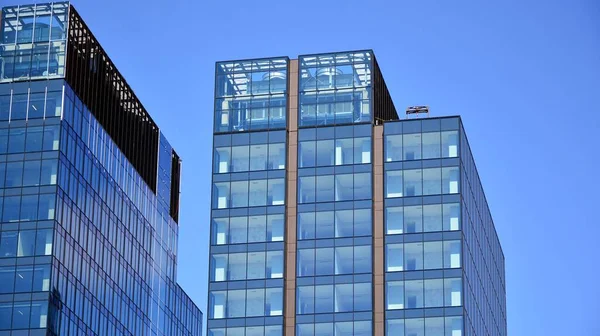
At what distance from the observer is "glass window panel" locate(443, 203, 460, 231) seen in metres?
133

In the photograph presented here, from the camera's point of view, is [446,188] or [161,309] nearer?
[446,188]

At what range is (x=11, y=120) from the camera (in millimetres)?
146250

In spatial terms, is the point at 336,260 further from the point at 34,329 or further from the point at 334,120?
the point at 34,329

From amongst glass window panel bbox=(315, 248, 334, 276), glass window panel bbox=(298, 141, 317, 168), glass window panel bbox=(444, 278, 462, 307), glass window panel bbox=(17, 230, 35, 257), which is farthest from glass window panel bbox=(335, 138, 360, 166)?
glass window panel bbox=(17, 230, 35, 257)

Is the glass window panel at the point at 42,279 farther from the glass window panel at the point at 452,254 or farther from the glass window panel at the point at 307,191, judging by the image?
the glass window panel at the point at 452,254

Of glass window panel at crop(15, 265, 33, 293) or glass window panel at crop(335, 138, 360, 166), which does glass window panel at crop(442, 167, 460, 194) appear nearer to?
glass window panel at crop(335, 138, 360, 166)

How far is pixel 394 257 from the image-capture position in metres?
132

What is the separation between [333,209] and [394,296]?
9.71 m

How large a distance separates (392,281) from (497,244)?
3941cm

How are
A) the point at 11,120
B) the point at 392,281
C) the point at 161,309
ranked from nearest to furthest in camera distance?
the point at 392,281 < the point at 11,120 < the point at 161,309

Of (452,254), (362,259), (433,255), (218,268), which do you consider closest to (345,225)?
(362,259)

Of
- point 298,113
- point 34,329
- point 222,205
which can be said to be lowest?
point 34,329

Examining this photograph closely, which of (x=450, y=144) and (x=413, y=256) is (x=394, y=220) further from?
(x=450, y=144)

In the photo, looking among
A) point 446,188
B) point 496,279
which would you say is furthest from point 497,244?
point 446,188
